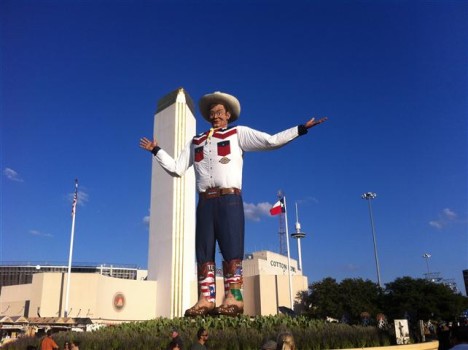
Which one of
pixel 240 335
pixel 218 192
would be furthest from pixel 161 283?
pixel 240 335

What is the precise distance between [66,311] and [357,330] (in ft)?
98.8

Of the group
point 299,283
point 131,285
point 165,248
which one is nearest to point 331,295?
point 299,283

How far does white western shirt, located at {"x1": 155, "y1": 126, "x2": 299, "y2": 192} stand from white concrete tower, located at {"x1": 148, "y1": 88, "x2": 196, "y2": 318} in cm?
2914

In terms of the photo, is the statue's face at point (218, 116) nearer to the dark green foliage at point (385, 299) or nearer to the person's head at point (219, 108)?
the person's head at point (219, 108)

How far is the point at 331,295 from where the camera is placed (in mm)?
39094

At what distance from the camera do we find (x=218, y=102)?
33.4 ft

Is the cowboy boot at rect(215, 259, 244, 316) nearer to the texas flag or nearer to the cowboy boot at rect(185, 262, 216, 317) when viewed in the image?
the cowboy boot at rect(185, 262, 216, 317)

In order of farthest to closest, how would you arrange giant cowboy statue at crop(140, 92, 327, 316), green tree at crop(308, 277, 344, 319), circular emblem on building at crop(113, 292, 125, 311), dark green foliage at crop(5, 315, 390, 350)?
green tree at crop(308, 277, 344, 319) → circular emblem on building at crop(113, 292, 125, 311) → giant cowboy statue at crop(140, 92, 327, 316) → dark green foliage at crop(5, 315, 390, 350)

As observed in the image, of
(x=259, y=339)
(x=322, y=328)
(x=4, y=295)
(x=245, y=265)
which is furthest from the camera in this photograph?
(x=245, y=265)

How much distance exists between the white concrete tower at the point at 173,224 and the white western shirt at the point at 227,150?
29.1 meters

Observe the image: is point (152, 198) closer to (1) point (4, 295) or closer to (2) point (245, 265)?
(1) point (4, 295)

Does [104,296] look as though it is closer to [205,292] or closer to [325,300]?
[325,300]

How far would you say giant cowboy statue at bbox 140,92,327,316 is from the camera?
9.04 metres

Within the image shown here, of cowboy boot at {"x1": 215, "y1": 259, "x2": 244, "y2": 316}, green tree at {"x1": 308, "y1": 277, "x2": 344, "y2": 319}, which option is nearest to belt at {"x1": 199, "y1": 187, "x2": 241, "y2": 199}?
cowboy boot at {"x1": 215, "y1": 259, "x2": 244, "y2": 316}
